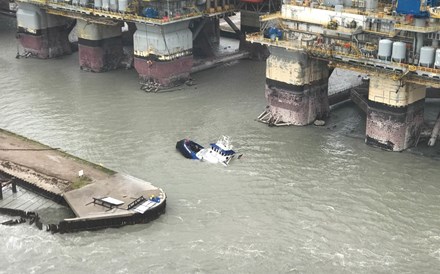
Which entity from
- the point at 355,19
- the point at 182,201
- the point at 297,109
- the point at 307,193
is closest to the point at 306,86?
the point at 297,109

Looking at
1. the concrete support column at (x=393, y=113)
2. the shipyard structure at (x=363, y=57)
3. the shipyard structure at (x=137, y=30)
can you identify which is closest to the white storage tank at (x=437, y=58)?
the shipyard structure at (x=363, y=57)

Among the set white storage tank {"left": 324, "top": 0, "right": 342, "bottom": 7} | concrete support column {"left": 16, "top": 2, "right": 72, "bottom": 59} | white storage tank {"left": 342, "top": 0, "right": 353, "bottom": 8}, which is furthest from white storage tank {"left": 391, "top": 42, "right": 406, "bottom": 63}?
concrete support column {"left": 16, "top": 2, "right": 72, "bottom": 59}

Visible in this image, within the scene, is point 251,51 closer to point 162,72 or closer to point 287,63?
point 162,72

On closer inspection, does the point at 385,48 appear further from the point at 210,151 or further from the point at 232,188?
the point at 232,188

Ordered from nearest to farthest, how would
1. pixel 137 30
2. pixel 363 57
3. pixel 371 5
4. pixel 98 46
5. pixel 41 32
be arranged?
pixel 363 57, pixel 371 5, pixel 137 30, pixel 98 46, pixel 41 32

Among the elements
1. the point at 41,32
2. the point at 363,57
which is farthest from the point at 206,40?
the point at 363,57

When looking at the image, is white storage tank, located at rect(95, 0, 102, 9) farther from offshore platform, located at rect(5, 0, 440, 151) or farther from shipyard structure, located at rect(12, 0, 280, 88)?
offshore platform, located at rect(5, 0, 440, 151)

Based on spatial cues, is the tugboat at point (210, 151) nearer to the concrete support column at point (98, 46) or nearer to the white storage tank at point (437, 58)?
the white storage tank at point (437, 58)
